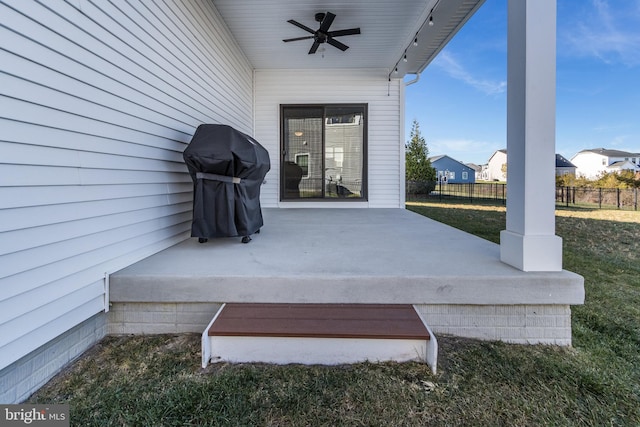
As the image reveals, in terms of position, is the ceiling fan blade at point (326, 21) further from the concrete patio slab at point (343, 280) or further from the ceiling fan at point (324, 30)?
the concrete patio slab at point (343, 280)

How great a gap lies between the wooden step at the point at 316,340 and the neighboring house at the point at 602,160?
131ft

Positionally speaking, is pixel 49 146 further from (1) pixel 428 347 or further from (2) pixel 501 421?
(2) pixel 501 421

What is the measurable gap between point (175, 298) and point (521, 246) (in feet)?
6.75

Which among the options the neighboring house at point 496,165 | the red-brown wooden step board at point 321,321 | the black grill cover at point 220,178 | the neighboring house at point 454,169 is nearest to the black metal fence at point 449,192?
the black grill cover at point 220,178

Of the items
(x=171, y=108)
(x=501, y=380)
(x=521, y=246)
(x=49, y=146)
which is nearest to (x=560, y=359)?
(x=501, y=380)

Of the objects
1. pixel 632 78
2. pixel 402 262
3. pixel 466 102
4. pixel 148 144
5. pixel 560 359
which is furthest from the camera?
pixel 466 102

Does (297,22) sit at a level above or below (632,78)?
below

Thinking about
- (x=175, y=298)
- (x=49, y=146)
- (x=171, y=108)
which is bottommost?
(x=175, y=298)

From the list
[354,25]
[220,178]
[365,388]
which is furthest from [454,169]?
[365,388]

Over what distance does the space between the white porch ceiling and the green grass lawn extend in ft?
11.2

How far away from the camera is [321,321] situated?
5.16 ft

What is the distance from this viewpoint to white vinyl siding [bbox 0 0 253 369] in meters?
1.23

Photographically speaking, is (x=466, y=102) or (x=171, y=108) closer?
(x=171, y=108)

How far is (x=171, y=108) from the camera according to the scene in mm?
2551
